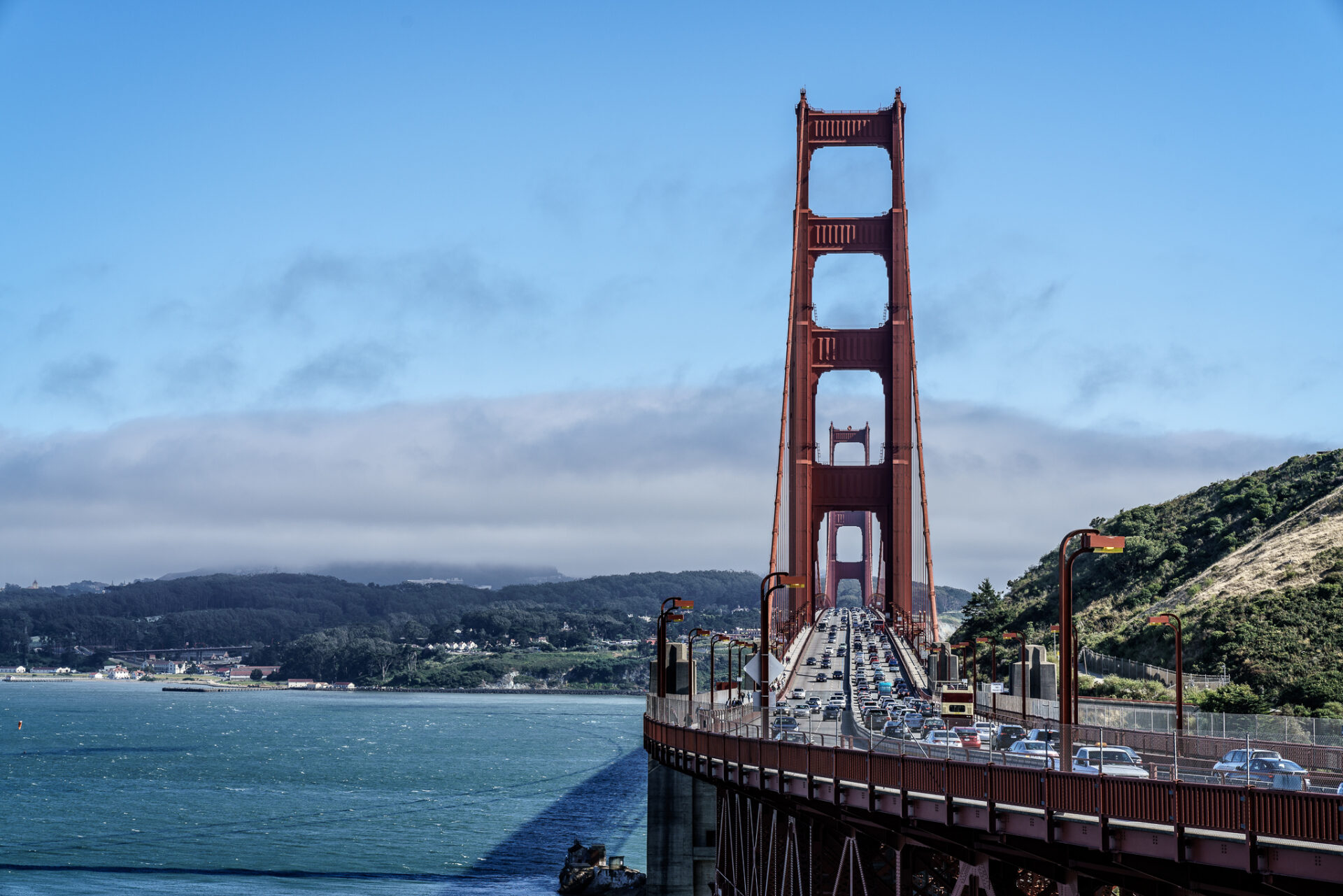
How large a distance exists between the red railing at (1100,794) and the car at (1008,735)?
4.27 meters

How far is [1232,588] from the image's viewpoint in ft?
278

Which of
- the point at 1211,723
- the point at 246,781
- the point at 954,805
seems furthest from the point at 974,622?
the point at 954,805

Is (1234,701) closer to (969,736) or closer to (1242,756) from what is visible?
(969,736)

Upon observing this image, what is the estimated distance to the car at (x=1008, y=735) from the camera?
30438mm

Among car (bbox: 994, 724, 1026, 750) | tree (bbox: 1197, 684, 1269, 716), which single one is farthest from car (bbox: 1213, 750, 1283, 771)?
tree (bbox: 1197, 684, 1269, 716)

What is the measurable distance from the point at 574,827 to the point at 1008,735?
178 ft

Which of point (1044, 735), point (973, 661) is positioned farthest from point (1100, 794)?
point (973, 661)

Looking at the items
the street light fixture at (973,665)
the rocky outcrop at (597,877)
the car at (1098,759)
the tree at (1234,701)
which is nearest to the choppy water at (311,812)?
the rocky outcrop at (597,877)

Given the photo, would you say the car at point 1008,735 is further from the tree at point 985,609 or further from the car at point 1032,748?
the tree at point 985,609

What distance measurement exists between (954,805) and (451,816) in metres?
70.6

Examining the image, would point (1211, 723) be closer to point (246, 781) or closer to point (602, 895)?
point (602, 895)

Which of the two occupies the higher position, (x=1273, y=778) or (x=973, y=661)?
(x=973, y=661)

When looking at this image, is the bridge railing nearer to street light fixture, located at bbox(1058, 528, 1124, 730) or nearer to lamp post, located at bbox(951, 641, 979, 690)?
street light fixture, located at bbox(1058, 528, 1124, 730)

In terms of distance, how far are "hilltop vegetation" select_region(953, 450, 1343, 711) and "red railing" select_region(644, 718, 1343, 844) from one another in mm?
35321
